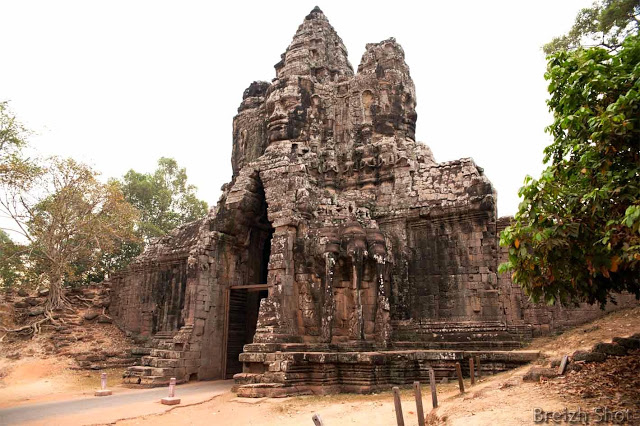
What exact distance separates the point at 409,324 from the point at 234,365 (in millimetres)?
5467

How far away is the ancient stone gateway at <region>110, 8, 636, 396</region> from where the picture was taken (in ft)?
37.2

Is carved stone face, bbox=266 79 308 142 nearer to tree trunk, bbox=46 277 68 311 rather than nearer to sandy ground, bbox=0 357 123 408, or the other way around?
sandy ground, bbox=0 357 123 408

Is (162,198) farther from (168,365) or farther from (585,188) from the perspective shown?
(585,188)

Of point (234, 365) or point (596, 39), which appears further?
point (596, 39)

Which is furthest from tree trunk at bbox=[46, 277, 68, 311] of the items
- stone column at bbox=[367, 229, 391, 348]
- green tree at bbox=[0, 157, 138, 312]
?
stone column at bbox=[367, 229, 391, 348]

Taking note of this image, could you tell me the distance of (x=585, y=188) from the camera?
5852mm

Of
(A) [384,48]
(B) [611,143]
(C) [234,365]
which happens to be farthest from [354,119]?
(B) [611,143]

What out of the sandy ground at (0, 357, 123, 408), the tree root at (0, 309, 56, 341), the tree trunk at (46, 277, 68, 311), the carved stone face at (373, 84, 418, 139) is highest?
the carved stone face at (373, 84, 418, 139)

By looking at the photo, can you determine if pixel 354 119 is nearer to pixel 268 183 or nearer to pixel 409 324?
pixel 268 183

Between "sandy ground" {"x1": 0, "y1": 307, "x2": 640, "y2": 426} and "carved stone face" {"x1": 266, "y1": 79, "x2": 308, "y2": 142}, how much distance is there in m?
7.67

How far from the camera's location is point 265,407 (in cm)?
952

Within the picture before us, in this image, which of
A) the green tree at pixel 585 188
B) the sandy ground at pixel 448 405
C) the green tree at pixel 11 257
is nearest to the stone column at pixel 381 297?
the sandy ground at pixel 448 405

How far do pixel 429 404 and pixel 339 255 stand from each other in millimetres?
4607

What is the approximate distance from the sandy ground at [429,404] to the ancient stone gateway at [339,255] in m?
0.63
